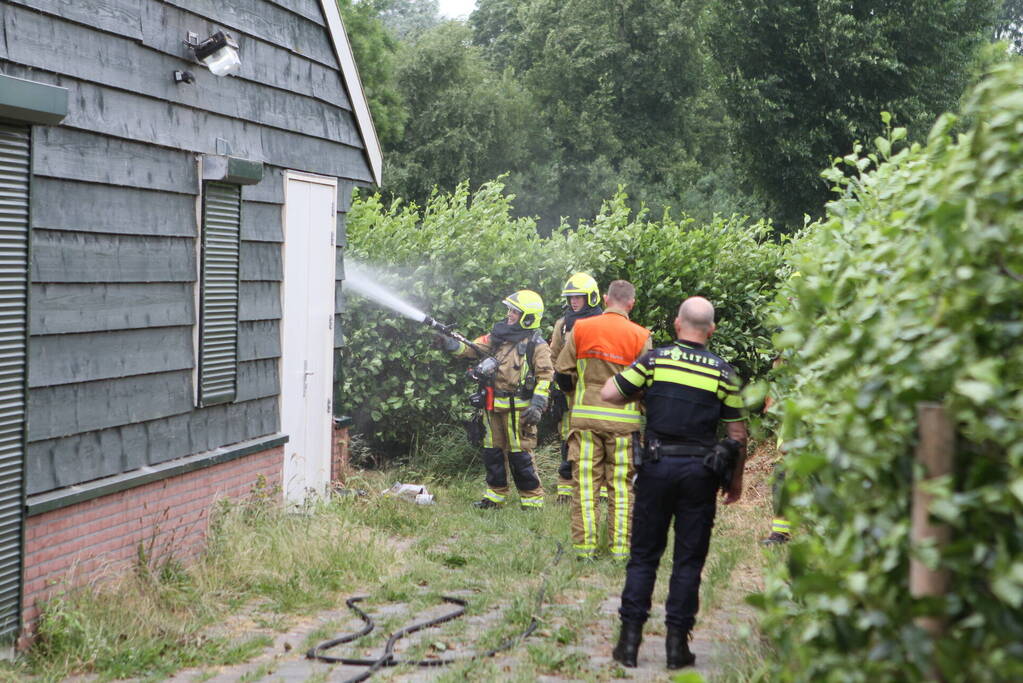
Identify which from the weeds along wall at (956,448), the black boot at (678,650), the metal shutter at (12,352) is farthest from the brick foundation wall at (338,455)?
the weeds along wall at (956,448)

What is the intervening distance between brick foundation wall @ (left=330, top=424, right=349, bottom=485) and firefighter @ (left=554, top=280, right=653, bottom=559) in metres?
2.22

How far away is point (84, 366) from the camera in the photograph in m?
6.09

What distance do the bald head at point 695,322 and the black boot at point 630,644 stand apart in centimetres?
152

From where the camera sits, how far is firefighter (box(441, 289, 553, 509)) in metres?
10.1

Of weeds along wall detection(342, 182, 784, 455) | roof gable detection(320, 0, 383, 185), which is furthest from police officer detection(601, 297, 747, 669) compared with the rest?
weeds along wall detection(342, 182, 784, 455)

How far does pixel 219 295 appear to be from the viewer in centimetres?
754

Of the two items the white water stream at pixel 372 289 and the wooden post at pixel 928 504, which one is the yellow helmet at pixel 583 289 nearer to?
the white water stream at pixel 372 289

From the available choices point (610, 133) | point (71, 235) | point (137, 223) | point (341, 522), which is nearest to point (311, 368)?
point (341, 522)

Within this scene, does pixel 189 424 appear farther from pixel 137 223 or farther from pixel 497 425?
pixel 497 425

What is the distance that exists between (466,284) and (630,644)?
6.38m

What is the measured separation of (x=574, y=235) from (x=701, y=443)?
22.1 ft

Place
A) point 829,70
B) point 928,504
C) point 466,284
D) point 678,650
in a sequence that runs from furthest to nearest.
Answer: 1. point 829,70
2. point 466,284
3. point 678,650
4. point 928,504

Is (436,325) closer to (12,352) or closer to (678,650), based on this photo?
(678,650)

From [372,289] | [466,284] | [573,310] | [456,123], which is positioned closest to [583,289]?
[573,310]
